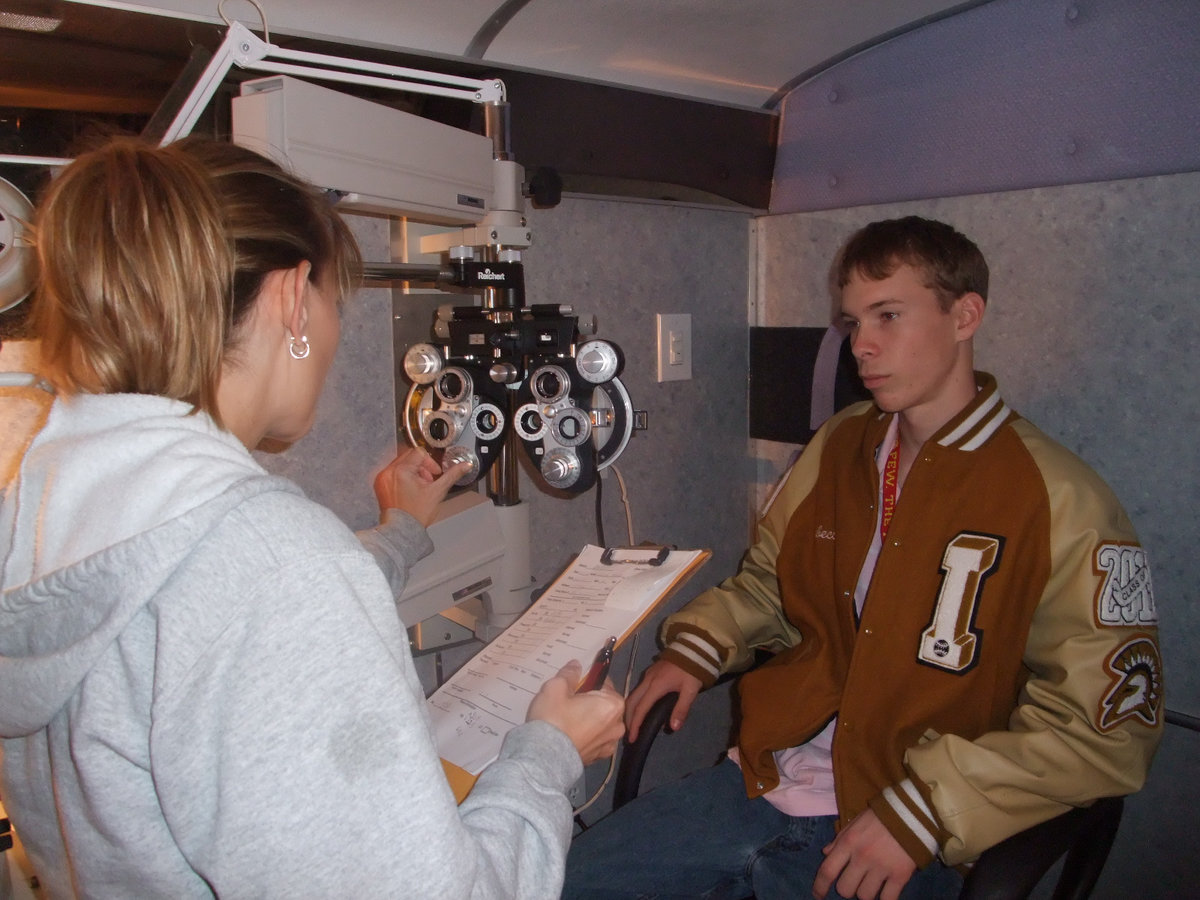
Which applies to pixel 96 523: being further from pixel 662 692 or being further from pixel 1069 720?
pixel 1069 720

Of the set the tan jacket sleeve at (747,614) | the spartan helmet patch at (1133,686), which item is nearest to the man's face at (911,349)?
the tan jacket sleeve at (747,614)

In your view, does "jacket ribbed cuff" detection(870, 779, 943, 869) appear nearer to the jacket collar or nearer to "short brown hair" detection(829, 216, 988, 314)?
the jacket collar

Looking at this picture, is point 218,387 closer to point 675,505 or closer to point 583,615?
point 583,615

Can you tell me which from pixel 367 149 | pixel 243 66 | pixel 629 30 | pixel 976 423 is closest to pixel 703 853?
pixel 976 423

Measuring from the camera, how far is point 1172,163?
1.48 m

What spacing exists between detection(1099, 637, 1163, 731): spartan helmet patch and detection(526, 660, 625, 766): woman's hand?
69cm

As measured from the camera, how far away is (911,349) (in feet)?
4.45

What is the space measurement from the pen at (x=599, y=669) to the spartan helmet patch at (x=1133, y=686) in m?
0.66

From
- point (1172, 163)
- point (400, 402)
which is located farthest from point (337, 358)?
point (1172, 163)

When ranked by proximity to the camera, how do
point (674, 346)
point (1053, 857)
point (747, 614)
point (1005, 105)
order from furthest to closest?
1. point (674, 346)
2. point (1005, 105)
3. point (747, 614)
4. point (1053, 857)

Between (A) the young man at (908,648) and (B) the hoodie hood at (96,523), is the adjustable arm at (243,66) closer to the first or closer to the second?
(B) the hoodie hood at (96,523)

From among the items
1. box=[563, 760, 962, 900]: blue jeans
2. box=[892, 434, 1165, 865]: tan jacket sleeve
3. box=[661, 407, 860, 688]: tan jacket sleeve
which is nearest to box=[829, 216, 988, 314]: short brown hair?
box=[661, 407, 860, 688]: tan jacket sleeve

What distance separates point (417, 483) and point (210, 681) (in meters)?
0.76

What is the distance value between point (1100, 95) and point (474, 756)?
1587 mm
